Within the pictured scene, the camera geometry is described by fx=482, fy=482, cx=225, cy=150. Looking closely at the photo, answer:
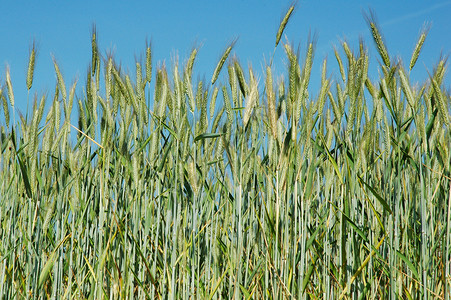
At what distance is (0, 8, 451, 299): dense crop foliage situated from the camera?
183 centimetres

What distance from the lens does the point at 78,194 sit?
2.16 metres

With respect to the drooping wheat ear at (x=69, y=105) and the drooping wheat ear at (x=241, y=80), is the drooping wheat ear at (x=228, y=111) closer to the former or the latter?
the drooping wheat ear at (x=241, y=80)

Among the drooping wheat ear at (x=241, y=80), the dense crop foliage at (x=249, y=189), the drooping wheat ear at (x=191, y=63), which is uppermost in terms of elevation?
the drooping wheat ear at (x=191, y=63)

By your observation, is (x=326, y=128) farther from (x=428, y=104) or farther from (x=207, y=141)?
(x=207, y=141)

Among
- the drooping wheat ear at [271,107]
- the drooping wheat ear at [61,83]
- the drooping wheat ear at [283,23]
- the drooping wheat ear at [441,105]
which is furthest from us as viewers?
the drooping wheat ear at [61,83]

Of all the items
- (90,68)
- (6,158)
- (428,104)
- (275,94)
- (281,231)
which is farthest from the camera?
(6,158)

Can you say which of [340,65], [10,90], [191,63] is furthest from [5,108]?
[340,65]

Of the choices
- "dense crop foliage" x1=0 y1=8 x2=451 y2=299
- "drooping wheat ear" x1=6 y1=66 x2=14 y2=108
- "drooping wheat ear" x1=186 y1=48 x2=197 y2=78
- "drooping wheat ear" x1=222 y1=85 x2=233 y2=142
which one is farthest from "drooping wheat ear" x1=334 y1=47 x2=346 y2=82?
"drooping wheat ear" x1=6 y1=66 x2=14 y2=108

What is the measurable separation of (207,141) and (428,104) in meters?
0.96

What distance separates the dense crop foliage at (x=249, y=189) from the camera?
1831mm

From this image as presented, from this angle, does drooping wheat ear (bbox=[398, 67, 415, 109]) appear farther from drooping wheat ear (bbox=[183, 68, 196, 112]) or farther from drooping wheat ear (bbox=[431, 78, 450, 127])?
drooping wheat ear (bbox=[183, 68, 196, 112])

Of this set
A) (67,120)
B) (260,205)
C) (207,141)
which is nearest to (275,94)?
(207,141)

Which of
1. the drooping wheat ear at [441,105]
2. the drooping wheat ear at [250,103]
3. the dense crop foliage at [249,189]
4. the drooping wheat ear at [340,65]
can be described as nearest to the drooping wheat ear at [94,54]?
the dense crop foliage at [249,189]

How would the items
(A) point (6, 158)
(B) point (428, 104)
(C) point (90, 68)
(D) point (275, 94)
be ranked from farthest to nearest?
(A) point (6, 158)
(C) point (90, 68)
(B) point (428, 104)
(D) point (275, 94)
